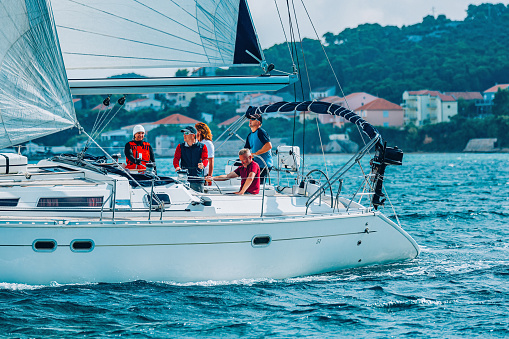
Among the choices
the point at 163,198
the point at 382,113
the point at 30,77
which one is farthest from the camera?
the point at 382,113

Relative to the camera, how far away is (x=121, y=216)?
8.60m

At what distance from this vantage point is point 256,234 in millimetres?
8617

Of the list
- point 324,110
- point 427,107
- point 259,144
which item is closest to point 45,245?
point 259,144

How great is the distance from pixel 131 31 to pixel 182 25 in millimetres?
711

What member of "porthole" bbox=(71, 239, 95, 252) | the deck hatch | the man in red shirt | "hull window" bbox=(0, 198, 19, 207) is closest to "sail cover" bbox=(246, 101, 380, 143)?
the man in red shirt

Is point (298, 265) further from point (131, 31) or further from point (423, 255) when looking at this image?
point (131, 31)

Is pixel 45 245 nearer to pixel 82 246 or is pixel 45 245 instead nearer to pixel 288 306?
pixel 82 246

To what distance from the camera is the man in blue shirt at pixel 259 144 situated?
10.7 m

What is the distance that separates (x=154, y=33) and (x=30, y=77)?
2.34 m

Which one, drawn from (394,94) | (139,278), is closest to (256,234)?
(139,278)

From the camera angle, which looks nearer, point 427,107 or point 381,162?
point 381,162

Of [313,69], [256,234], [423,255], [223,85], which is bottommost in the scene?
[423,255]

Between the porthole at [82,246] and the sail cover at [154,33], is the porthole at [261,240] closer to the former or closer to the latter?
the porthole at [82,246]

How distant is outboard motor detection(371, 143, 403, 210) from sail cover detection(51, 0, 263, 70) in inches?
96.9
